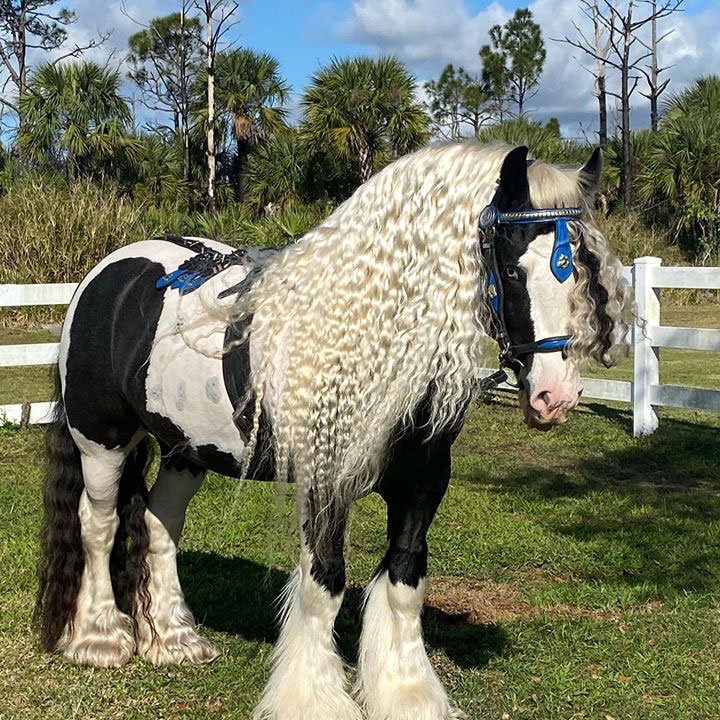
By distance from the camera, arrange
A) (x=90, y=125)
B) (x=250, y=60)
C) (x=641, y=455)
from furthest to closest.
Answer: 1. (x=250, y=60)
2. (x=90, y=125)
3. (x=641, y=455)

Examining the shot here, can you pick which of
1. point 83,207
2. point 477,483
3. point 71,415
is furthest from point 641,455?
point 83,207

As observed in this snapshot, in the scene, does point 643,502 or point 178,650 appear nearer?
point 178,650

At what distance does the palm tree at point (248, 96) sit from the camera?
2505 centimetres

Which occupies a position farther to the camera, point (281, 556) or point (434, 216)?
point (281, 556)

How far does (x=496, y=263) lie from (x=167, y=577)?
7.18 ft

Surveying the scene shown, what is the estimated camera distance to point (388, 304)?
284 cm

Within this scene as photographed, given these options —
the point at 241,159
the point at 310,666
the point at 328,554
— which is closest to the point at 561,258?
the point at 328,554

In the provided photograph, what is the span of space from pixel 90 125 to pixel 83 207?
7.85 metres

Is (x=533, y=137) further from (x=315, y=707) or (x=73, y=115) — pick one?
(x=315, y=707)

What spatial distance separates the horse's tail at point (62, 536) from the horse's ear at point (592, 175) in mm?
→ 2318

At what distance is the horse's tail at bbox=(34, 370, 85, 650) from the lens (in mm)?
3990

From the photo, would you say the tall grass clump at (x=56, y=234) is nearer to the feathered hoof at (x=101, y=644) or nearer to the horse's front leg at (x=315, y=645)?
the feathered hoof at (x=101, y=644)

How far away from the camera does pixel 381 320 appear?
2.85 metres

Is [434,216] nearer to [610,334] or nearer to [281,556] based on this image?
[610,334]
